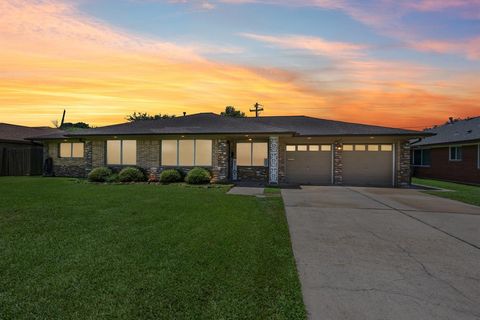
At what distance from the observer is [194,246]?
4977mm

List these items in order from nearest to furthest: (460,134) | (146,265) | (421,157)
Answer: (146,265) → (460,134) → (421,157)

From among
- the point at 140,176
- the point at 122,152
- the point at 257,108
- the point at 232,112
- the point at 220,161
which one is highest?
the point at 232,112

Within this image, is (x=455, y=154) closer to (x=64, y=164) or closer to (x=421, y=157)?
(x=421, y=157)

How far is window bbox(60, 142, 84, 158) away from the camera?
19.6 m

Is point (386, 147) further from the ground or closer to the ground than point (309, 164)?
further from the ground

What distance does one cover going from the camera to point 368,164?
1669 centimetres

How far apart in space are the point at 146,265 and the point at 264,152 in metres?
13.6

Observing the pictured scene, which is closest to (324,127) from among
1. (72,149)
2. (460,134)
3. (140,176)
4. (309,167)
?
(309,167)

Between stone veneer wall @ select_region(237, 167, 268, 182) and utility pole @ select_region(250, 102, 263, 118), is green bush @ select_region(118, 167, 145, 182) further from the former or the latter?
utility pole @ select_region(250, 102, 263, 118)

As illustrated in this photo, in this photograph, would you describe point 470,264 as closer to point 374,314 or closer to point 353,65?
point 374,314

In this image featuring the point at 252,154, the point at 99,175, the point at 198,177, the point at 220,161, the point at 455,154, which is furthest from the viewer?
the point at 455,154

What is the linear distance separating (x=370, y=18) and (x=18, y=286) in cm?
1290

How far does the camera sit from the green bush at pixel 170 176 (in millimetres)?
15694

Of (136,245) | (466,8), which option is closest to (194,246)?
(136,245)
